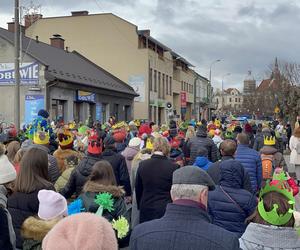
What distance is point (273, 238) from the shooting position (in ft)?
10.4

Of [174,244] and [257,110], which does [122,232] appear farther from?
[257,110]

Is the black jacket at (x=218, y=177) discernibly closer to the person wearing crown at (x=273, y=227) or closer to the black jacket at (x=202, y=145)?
the person wearing crown at (x=273, y=227)

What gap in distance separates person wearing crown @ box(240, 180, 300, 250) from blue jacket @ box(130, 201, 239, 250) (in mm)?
368

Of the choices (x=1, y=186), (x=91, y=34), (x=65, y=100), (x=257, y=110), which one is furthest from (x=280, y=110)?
(x=257, y=110)

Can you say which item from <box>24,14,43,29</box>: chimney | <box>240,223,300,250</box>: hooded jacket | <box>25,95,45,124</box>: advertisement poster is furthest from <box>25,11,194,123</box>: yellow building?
<box>240,223,300,250</box>: hooded jacket

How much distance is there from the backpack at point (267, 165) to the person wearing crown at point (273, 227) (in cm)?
483

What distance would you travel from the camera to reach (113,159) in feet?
23.2

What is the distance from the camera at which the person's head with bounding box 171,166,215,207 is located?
3.05 metres

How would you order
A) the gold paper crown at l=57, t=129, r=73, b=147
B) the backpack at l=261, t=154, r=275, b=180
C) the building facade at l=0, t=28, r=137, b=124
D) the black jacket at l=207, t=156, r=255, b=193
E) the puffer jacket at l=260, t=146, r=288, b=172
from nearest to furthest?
1. the black jacket at l=207, t=156, r=255, b=193
2. the gold paper crown at l=57, t=129, r=73, b=147
3. the backpack at l=261, t=154, r=275, b=180
4. the puffer jacket at l=260, t=146, r=288, b=172
5. the building facade at l=0, t=28, r=137, b=124

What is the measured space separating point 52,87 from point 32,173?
20702mm

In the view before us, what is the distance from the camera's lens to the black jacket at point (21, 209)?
14.4 ft

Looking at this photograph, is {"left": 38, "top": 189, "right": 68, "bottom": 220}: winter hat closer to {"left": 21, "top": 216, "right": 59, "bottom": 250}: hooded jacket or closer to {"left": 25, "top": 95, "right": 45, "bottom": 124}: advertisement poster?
{"left": 21, "top": 216, "right": 59, "bottom": 250}: hooded jacket

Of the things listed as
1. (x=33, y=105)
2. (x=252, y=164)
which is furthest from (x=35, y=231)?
(x=33, y=105)

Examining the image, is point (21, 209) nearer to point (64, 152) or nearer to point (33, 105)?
point (64, 152)
